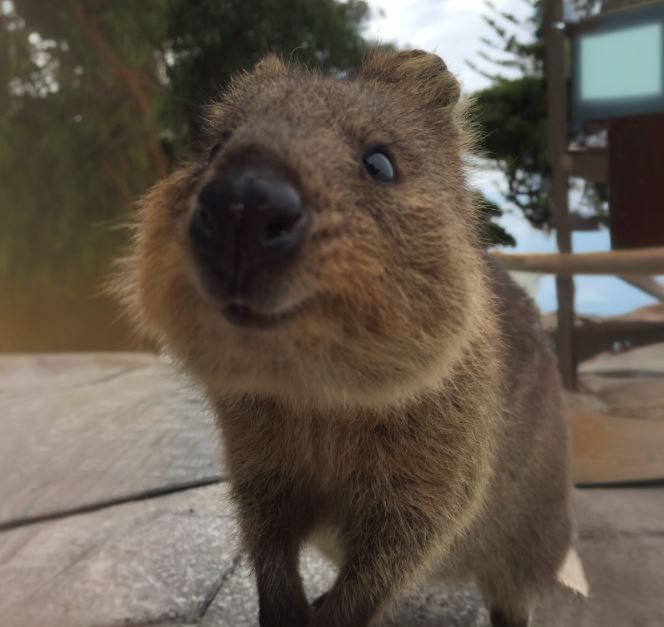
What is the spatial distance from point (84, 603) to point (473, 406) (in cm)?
96

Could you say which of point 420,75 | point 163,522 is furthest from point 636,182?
point 163,522

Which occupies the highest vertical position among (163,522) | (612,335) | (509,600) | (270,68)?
(270,68)

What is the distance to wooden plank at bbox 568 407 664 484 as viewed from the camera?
229cm

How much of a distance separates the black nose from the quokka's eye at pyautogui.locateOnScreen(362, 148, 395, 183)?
281mm

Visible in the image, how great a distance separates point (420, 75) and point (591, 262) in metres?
1.40

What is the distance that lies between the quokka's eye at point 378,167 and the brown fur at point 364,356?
1.0 inches

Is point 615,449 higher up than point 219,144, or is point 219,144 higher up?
point 219,144

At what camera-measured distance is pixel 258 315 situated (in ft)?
2.55

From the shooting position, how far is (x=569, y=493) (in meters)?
1.71

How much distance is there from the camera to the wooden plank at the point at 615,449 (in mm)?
2287

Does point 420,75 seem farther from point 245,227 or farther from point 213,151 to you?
point 245,227

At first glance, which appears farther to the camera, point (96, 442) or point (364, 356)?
point (96, 442)

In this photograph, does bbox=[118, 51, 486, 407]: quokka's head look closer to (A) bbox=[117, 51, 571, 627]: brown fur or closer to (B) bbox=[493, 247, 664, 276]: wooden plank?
(A) bbox=[117, 51, 571, 627]: brown fur

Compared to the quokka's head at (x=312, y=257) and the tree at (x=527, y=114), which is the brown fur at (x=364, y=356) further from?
the tree at (x=527, y=114)
